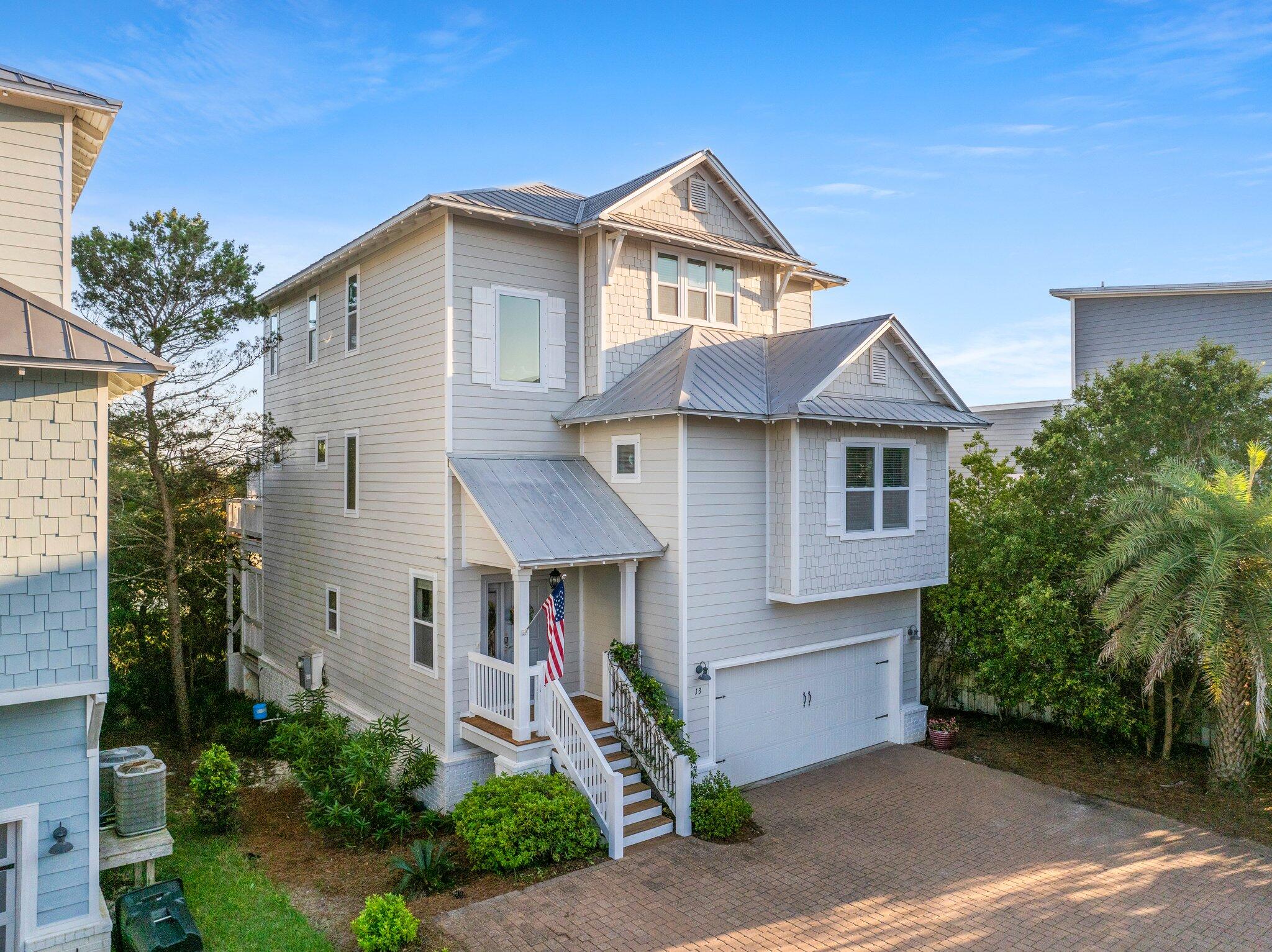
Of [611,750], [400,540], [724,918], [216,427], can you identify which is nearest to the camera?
[724,918]

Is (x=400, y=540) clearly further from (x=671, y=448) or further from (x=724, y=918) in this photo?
(x=724, y=918)

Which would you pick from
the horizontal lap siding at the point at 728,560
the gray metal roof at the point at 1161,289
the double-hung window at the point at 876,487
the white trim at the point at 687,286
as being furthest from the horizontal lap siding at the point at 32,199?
the gray metal roof at the point at 1161,289

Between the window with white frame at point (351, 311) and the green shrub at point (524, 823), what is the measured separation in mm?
8853

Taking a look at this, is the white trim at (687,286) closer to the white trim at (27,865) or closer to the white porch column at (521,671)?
the white porch column at (521,671)

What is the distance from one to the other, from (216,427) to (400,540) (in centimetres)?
654

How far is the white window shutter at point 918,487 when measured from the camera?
13320mm

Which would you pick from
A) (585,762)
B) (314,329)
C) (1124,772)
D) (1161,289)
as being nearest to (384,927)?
(585,762)

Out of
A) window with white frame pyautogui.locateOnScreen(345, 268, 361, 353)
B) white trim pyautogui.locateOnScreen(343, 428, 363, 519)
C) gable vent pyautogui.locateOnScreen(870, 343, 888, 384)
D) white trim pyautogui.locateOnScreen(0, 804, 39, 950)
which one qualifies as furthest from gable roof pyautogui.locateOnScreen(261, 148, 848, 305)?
white trim pyautogui.locateOnScreen(0, 804, 39, 950)

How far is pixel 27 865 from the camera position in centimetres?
714

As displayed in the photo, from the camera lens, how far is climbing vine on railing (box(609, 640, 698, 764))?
34.7ft

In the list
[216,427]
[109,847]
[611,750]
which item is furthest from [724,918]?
[216,427]

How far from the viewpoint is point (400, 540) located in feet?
42.1

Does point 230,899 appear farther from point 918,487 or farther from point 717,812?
point 918,487

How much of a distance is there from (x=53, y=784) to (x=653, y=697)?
684cm
